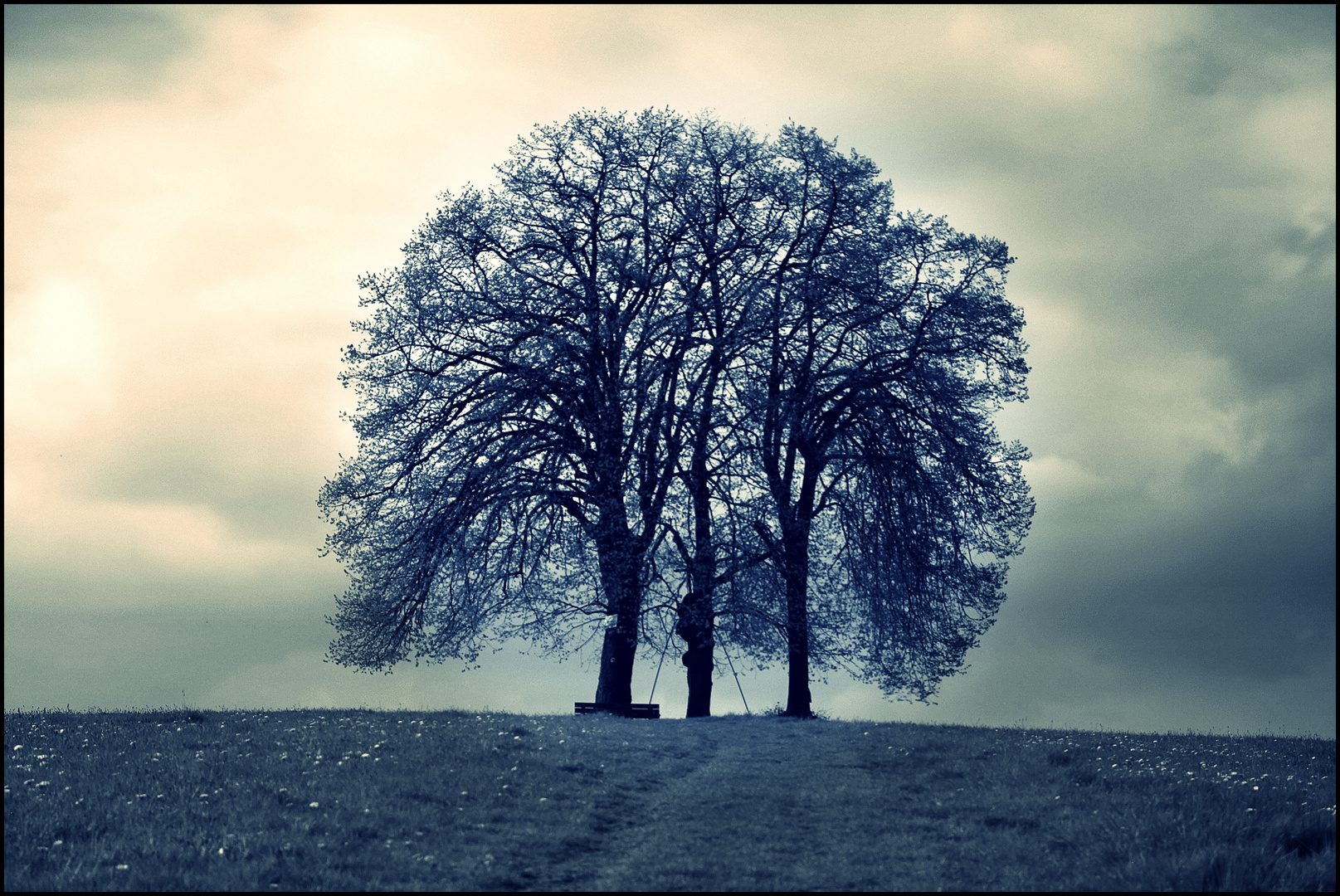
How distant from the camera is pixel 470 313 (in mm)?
23734

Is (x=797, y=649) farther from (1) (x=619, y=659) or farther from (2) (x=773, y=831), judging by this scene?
(2) (x=773, y=831)

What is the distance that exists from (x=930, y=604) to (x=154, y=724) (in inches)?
673

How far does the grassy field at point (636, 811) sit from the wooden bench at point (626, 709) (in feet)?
11.4

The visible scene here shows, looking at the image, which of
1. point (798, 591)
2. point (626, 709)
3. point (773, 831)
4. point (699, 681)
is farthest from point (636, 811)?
point (699, 681)

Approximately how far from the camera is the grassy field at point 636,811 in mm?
10648

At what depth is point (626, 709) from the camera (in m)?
22.9

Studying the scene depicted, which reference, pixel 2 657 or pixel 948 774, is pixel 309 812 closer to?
pixel 2 657

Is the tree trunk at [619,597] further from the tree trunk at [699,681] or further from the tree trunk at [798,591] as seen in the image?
the tree trunk at [798,591]

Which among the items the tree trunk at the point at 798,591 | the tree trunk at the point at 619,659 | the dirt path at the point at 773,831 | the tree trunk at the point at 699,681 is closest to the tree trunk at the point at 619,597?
the tree trunk at the point at 619,659

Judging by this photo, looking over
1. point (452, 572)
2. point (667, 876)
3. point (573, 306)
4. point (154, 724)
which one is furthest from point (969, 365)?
point (154, 724)

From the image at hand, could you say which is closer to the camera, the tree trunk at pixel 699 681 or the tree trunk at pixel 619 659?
the tree trunk at pixel 619 659

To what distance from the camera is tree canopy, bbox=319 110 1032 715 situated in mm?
23000

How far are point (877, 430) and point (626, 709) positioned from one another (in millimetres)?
9078

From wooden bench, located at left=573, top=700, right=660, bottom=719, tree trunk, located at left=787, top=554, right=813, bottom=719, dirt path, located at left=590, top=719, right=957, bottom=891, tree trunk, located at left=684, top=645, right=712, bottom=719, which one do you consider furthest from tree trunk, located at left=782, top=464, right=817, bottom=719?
dirt path, located at left=590, top=719, right=957, bottom=891
